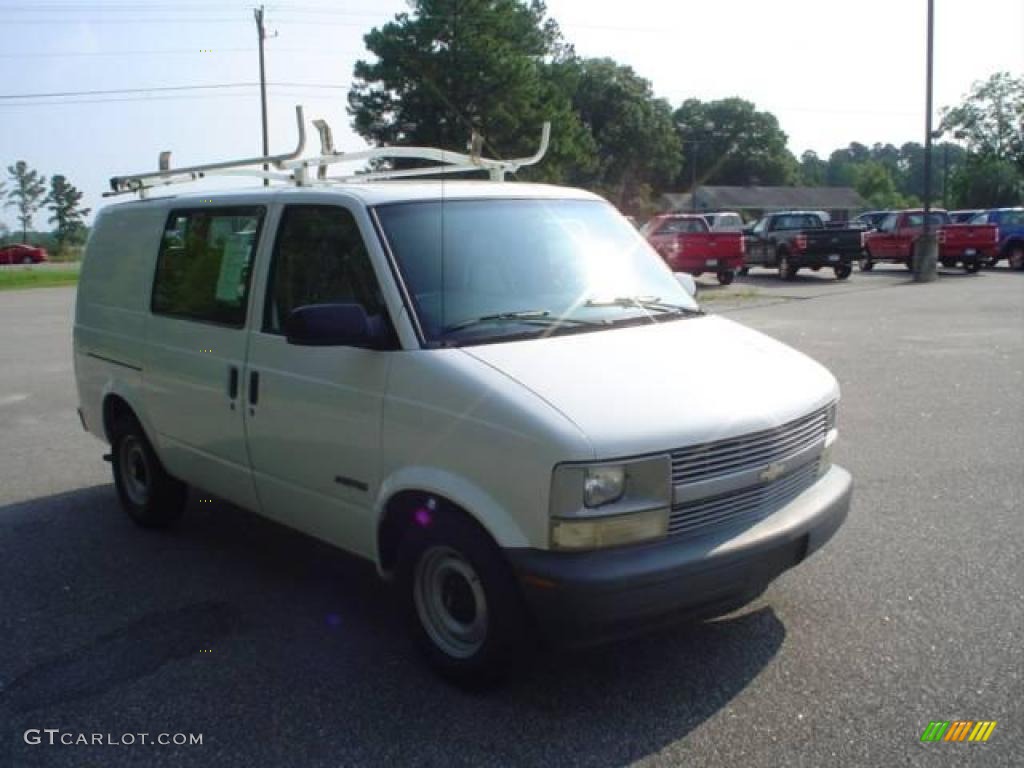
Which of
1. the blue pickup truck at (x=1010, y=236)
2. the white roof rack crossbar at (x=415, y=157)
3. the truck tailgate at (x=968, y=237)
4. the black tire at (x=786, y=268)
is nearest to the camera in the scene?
the white roof rack crossbar at (x=415, y=157)

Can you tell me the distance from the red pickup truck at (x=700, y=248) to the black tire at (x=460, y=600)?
22.8m

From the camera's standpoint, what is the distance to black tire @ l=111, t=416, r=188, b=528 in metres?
5.98

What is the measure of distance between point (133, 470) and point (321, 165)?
7.59 feet

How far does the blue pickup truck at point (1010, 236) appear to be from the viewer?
30578 millimetres

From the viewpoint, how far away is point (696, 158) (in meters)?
112

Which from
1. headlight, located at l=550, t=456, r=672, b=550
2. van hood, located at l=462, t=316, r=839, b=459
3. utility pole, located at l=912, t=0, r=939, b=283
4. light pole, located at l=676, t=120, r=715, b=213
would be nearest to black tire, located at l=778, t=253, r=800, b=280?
utility pole, located at l=912, t=0, r=939, b=283

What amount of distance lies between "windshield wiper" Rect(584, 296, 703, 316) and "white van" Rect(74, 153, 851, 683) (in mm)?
17

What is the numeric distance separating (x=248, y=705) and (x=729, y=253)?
78.8 ft

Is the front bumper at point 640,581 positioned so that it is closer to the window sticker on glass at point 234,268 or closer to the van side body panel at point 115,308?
the window sticker on glass at point 234,268

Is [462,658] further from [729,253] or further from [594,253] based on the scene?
[729,253]

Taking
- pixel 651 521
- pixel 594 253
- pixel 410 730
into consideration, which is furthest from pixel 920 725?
pixel 594 253

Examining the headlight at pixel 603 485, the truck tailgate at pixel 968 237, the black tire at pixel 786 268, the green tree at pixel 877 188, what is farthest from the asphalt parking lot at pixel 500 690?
the green tree at pixel 877 188

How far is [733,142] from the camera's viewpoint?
115 metres

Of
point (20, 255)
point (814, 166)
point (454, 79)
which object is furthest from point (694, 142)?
point (454, 79)
